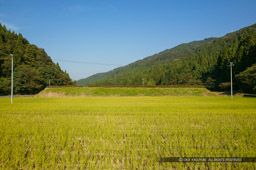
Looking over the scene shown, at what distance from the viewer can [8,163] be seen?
500cm

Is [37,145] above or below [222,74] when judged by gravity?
below

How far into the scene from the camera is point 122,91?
5881 centimetres

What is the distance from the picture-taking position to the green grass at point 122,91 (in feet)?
186

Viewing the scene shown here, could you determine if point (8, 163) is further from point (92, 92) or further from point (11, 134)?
point (92, 92)

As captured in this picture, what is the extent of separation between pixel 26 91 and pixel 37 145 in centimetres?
6511

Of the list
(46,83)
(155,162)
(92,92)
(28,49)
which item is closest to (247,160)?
(155,162)

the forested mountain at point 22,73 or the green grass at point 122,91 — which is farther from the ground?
the forested mountain at point 22,73

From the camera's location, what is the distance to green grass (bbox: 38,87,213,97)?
56.6 metres

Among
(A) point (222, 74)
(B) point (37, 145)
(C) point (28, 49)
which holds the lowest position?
(B) point (37, 145)

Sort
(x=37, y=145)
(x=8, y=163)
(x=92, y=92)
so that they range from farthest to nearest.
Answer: (x=92, y=92) < (x=37, y=145) < (x=8, y=163)

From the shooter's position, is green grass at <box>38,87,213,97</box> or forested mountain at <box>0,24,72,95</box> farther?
forested mountain at <box>0,24,72,95</box>

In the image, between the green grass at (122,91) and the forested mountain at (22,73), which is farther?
the forested mountain at (22,73)

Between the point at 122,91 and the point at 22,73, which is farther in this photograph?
the point at 22,73

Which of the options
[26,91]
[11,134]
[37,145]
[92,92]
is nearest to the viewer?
[37,145]
